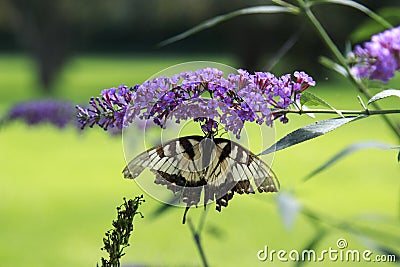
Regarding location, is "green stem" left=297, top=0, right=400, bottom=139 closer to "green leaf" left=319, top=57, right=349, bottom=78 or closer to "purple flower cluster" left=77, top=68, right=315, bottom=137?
"green leaf" left=319, top=57, right=349, bottom=78

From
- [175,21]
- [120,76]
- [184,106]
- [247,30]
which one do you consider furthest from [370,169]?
[175,21]


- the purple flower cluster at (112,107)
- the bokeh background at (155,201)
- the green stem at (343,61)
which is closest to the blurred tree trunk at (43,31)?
the bokeh background at (155,201)

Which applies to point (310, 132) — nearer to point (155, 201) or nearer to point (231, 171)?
point (231, 171)

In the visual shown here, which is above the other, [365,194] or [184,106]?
[365,194]

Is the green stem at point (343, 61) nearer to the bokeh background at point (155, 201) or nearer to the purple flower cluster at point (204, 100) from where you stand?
the bokeh background at point (155, 201)

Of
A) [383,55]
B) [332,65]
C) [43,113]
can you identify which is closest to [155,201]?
[43,113]

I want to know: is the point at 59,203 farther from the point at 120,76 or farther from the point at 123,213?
the point at 120,76
